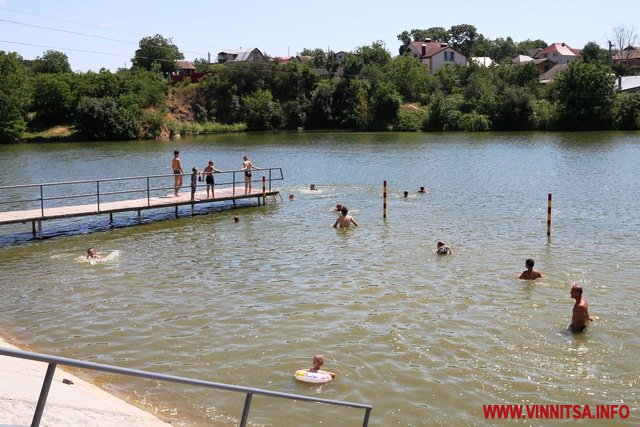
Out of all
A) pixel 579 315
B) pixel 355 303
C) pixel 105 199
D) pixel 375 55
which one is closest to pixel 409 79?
pixel 375 55

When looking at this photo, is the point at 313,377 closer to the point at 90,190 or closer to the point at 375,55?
the point at 90,190

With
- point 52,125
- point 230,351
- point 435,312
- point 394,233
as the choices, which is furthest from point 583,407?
point 52,125

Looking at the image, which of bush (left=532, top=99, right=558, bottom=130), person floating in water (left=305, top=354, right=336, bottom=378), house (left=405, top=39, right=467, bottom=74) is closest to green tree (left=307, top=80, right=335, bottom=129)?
bush (left=532, top=99, right=558, bottom=130)

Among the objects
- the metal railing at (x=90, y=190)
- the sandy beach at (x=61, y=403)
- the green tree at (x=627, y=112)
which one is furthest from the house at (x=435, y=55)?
the sandy beach at (x=61, y=403)

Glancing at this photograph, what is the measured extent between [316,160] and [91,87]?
197ft

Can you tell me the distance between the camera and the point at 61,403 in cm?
863

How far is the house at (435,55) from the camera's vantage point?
15738cm

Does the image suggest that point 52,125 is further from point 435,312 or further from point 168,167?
point 435,312

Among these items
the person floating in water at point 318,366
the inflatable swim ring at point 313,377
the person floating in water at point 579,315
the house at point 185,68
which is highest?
the house at point 185,68

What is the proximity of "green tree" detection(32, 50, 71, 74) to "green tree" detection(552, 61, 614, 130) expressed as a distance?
4276 inches

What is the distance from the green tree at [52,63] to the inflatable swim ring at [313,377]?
493 ft

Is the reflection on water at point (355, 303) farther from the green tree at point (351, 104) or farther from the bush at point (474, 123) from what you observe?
the green tree at point (351, 104)

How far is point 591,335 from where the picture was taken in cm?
1412

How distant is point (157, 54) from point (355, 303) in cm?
14421
